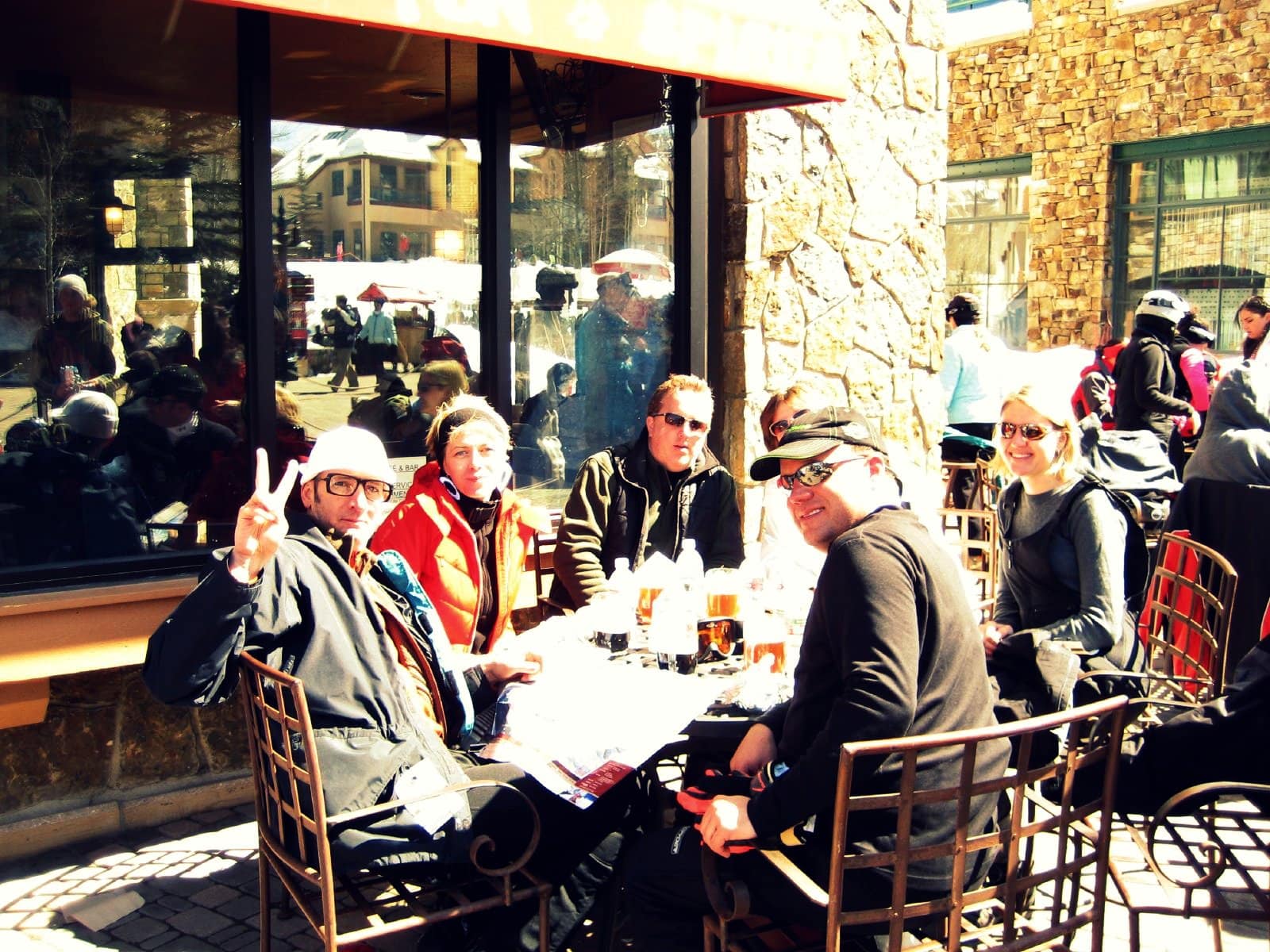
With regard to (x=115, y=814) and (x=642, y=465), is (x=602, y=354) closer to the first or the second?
(x=642, y=465)

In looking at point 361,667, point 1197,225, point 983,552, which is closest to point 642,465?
point 361,667

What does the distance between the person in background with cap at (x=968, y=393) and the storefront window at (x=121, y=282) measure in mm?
4742

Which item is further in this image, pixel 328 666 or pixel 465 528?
pixel 465 528

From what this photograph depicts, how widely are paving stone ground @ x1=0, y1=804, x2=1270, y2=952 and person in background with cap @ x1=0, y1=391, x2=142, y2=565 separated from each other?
0.99 m

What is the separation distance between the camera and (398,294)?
4910 mm

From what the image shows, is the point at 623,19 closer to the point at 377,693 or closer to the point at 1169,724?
the point at 377,693

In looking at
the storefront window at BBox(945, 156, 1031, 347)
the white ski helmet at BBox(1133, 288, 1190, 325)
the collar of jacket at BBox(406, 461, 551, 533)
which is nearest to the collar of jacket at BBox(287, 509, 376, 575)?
the collar of jacket at BBox(406, 461, 551, 533)

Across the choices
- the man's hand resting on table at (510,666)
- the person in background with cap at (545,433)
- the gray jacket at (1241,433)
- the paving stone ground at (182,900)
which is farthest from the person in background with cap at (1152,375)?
the man's hand resting on table at (510,666)

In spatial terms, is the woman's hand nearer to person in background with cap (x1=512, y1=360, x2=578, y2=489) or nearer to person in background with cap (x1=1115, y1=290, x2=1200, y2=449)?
person in background with cap (x1=512, y1=360, x2=578, y2=489)

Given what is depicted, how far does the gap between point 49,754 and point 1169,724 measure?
3.40 metres

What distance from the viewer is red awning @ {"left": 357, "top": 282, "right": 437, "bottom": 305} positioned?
16.0 feet

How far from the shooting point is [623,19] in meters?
3.92

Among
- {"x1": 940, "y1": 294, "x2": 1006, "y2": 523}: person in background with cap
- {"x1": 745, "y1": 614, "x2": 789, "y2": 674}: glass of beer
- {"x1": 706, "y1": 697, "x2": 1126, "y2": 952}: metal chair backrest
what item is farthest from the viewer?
{"x1": 940, "y1": 294, "x2": 1006, "y2": 523}: person in background with cap

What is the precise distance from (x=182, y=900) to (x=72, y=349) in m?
2.03
